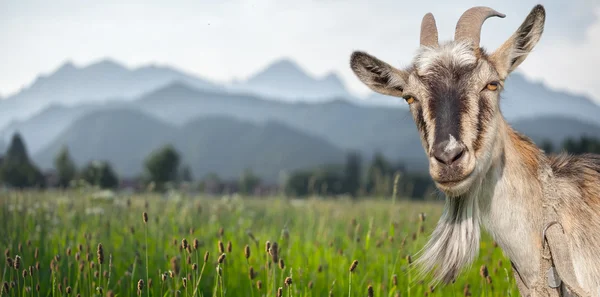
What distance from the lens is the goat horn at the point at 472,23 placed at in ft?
13.8

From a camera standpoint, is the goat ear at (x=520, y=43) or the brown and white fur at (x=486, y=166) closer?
the brown and white fur at (x=486, y=166)

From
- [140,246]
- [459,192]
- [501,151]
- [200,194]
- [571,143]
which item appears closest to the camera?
[459,192]

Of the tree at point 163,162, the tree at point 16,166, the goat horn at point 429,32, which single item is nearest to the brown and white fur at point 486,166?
the goat horn at point 429,32

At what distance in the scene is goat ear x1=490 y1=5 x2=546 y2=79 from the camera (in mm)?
3992

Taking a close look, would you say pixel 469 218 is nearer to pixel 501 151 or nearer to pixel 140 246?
pixel 501 151

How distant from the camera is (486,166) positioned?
362 centimetres

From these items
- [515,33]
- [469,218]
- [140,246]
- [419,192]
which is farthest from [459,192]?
[419,192]

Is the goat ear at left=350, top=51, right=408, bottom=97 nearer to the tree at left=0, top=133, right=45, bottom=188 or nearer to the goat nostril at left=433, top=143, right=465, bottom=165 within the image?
the goat nostril at left=433, top=143, right=465, bottom=165

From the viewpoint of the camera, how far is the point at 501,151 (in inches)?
150

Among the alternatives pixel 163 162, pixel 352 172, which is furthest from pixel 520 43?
pixel 352 172

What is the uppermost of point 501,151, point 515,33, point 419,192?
point 515,33

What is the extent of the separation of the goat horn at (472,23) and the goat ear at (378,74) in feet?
1.77

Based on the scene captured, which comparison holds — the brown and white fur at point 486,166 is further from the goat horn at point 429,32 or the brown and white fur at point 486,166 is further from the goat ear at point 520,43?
the goat horn at point 429,32

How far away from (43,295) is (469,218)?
383 cm
